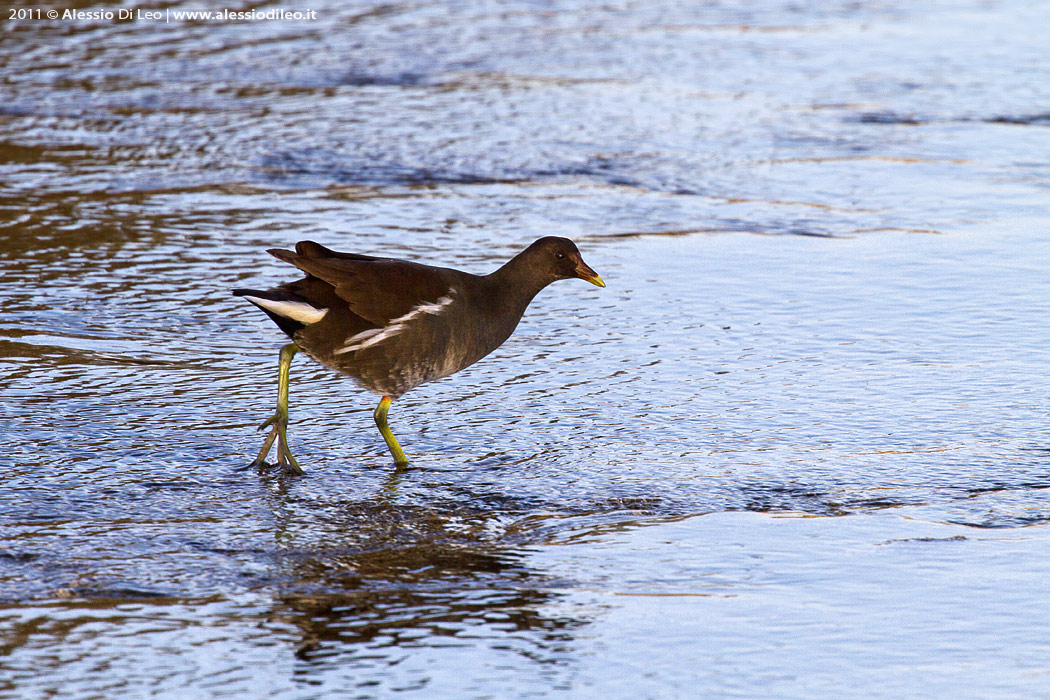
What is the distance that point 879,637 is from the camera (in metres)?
3.61

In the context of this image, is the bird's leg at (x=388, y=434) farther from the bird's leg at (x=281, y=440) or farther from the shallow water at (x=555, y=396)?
the bird's leg at (x=281, y=440)

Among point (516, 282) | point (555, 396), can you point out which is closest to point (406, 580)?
point (516, 282)

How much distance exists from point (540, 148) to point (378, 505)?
5.20 meters

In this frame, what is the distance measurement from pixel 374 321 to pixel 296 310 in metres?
0.27

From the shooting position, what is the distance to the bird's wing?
15.9 ft

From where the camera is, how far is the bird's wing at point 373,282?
4.84m

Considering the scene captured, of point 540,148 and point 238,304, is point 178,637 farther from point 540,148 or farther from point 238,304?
point 540,148

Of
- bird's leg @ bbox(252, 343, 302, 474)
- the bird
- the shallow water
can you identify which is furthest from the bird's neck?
bird's leg @ bbox(252, 343, 302, 474)

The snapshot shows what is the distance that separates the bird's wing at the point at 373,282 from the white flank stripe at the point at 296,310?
0.35 ft

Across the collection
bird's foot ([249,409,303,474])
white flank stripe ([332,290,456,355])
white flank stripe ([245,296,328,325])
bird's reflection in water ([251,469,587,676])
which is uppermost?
white flank stripe ([245,296,328,325])

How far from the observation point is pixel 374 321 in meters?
4.85

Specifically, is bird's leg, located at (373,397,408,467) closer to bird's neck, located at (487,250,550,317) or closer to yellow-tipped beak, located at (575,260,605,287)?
bird's neck, located at (487,250,550,317)

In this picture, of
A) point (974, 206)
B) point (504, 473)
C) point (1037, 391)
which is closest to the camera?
→ point (504, 473)

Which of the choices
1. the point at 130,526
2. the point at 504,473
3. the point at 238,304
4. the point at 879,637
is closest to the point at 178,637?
the point at 130,526
